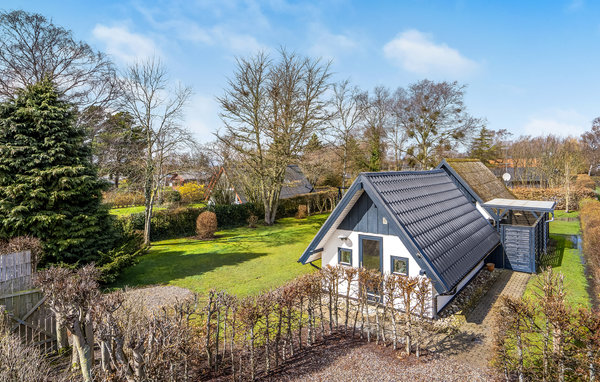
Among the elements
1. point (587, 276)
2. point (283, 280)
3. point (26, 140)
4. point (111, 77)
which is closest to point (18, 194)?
point (26, 140)

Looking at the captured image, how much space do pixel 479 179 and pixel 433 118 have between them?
17.2 meters

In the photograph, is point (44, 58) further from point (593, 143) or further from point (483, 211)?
point (593, 143)

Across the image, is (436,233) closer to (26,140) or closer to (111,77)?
(26,140)

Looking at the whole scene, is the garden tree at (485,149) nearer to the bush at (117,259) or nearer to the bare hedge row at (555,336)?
the bare hedge row at (555,336)

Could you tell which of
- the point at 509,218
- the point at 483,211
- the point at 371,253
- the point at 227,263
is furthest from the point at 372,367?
the point at 509,218

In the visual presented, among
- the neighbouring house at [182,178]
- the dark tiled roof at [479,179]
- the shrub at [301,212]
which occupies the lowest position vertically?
the shrub at [301,212]

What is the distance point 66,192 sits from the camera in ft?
34.9

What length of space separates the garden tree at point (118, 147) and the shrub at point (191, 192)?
984 centimetres

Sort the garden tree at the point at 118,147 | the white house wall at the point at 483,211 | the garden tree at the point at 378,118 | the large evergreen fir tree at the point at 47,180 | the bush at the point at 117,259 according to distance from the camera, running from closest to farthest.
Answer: the large evergreen fir tree at the point at 47,180
the bush at the point at 117,259
the white house wall at the point at 483,211
the garden tree at the point at 118,147
the garden tree at the point at 378,118

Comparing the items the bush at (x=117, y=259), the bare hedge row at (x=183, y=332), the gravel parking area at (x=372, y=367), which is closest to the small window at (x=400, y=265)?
the bare hedge row at (x=183, y=332)

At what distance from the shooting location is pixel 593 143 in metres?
55.3

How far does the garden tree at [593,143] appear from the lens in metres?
51.5

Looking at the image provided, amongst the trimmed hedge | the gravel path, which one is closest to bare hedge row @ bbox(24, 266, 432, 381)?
the gravel path

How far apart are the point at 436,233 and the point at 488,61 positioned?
34.2 ft
